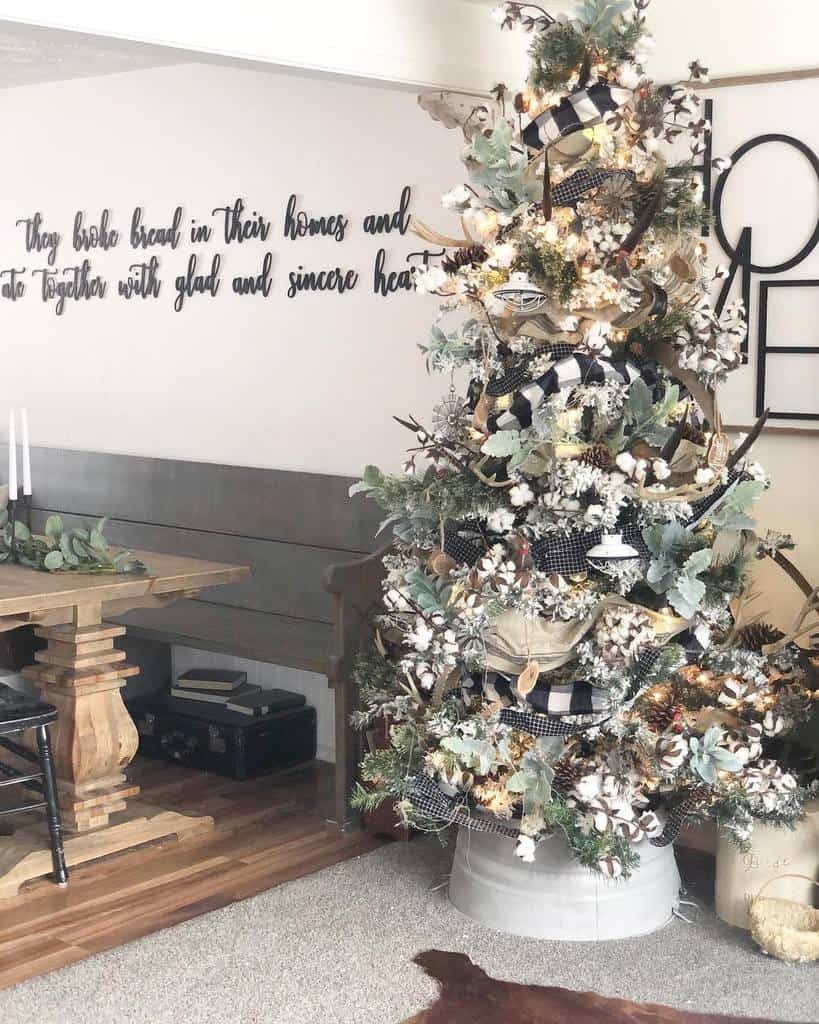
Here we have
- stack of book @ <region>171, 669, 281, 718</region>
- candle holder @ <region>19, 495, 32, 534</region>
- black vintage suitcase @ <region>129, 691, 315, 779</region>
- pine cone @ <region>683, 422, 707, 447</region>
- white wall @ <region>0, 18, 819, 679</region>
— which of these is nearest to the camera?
pine cone @ <region>683, 422, 707, 447</region>

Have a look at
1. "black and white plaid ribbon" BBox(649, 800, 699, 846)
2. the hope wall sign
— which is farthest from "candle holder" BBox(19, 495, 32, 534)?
"black and white plaid ribbon" BBox(649, 800, 699, 846)

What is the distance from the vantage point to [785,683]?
369 cm

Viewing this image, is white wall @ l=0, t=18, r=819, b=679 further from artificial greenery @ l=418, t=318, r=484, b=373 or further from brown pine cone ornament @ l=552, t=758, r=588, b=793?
artificial greenery @ l=418, t=318, r=484, b=373

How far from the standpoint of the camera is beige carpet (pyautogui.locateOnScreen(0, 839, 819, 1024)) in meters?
3.13

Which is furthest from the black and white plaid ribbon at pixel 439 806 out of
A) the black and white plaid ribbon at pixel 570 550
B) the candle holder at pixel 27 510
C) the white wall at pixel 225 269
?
the candle holder at pixel 27 510

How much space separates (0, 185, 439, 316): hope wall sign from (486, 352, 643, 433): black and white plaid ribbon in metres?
1.48

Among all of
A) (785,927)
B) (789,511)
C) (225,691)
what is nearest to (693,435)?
(789,511)

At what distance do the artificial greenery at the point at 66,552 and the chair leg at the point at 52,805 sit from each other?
20.5 inches

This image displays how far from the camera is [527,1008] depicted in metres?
3.14

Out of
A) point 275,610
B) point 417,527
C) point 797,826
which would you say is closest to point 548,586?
point 417,527

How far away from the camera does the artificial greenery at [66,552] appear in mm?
4117

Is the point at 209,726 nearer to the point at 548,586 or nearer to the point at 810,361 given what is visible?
the point at 548,586

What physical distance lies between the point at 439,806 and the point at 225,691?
1.74 metres

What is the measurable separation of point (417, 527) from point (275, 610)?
4.89ft
